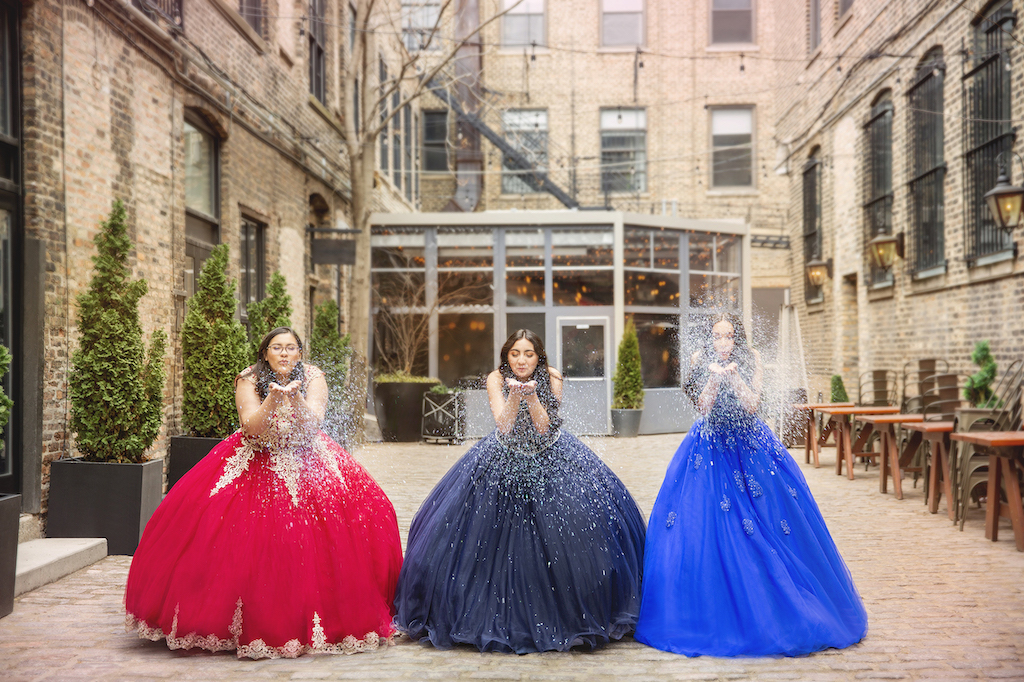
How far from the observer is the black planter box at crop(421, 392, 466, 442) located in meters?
12.7

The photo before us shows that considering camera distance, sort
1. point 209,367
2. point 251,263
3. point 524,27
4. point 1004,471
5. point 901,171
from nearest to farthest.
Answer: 1. point 1004,471
2. point 209,367
3. point 251,263
4. point 901,171
5. point 524,27

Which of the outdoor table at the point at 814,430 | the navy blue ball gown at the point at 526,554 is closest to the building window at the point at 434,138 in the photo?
the outdoor table at the point at 814,430

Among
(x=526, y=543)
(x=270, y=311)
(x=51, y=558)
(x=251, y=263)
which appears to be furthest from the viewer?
(x=251, y=263)

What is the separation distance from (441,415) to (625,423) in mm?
3278

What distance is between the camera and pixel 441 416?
498 inches

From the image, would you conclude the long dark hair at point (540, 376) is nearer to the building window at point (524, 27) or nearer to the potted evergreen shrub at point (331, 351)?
the potted evergreen shrub at point (331, 351)

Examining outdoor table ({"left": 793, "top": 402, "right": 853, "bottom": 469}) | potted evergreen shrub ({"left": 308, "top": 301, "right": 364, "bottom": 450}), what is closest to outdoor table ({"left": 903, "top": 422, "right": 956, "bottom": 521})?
outdoor table ({"left": 793, "top": 402, "right": 853, "bottom": 469})

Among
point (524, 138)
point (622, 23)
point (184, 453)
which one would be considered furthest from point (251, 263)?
point (622, 23)

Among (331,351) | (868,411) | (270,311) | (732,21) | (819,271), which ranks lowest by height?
(868,411)

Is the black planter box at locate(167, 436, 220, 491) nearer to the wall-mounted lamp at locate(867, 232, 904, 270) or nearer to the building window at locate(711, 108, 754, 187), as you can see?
the wall-mounted lamp at locate(867, 232, 904, 270)

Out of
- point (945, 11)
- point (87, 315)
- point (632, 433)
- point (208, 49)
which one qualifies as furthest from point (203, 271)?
point (945, 11)

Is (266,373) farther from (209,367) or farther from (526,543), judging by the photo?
(209,367)

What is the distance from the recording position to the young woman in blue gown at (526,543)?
370cm

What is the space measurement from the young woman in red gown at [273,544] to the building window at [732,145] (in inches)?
744
